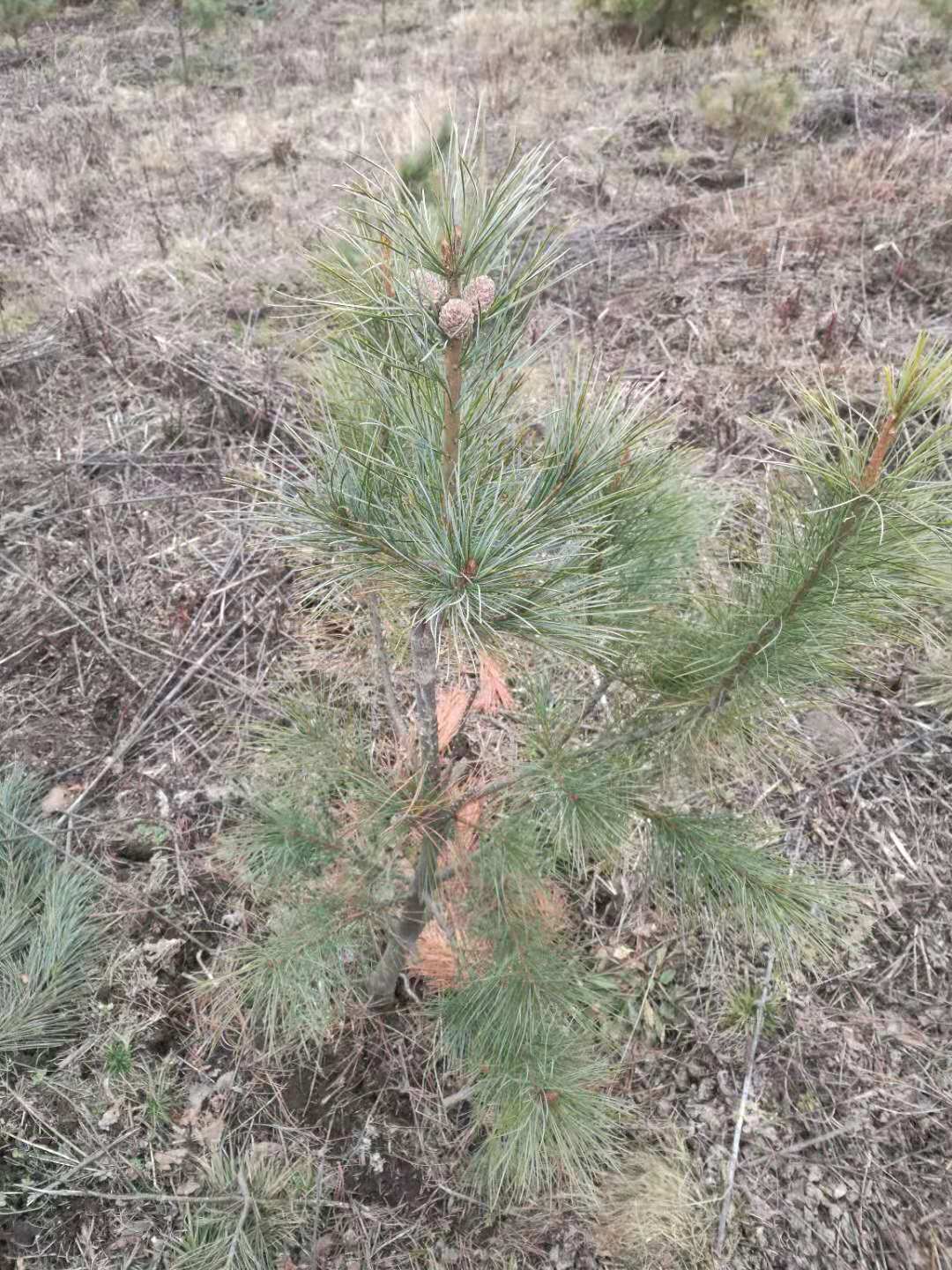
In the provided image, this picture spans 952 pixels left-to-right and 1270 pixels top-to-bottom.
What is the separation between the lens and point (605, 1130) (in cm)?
162

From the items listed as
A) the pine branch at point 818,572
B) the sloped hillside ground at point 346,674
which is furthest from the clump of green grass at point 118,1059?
the pine branch at point 818,572

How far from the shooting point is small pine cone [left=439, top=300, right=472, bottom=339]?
Answer: 28.5 inches

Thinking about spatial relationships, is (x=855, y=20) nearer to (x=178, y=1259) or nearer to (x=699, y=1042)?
(x=699, y=1042)

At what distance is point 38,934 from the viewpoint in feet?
6.31

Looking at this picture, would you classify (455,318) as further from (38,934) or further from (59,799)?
(59,799)

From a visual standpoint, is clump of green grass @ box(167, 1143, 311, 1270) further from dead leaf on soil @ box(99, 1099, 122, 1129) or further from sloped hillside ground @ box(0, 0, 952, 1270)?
dead leaf on soil @ box(99, 1099, 122, 1129)

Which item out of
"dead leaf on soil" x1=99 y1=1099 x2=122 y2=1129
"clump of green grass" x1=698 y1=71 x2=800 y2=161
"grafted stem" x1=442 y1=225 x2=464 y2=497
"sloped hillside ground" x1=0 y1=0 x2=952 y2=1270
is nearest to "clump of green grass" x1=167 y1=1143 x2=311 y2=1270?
"sloped hillside ground" x1=0 y1=0 x2=952 y2=1270

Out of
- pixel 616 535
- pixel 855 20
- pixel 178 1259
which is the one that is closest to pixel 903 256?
pixel 616 535

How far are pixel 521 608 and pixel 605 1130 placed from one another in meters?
1.35

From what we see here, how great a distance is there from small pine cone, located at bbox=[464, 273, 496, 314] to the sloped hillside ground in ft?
0.61

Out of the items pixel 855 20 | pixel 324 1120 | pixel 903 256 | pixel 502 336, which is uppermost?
pixel 855 20

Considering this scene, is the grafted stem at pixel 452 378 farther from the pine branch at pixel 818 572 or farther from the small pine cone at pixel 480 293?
the pine branch at pixel 818 572

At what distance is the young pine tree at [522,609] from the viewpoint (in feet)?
2.70

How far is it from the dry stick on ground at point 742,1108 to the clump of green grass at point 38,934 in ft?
5.22
